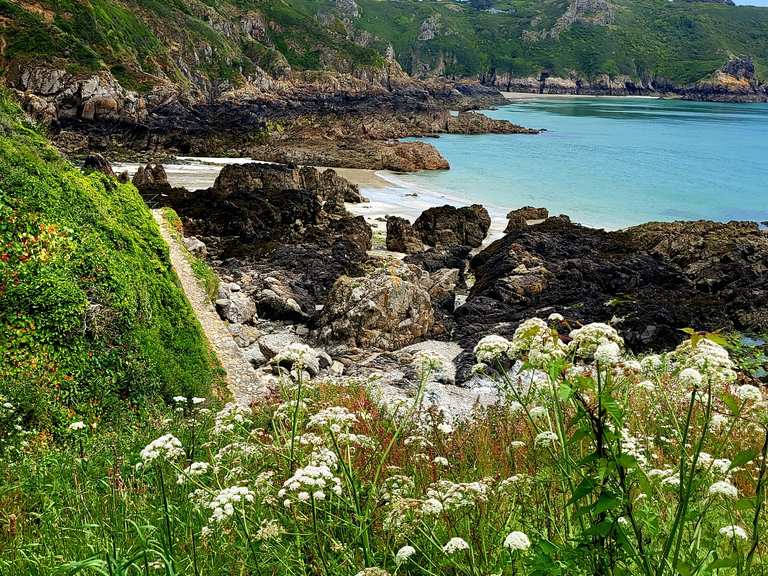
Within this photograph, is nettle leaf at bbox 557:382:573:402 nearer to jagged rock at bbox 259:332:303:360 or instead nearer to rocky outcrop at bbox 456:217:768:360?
jagged rock at bbox 259:332:303:360

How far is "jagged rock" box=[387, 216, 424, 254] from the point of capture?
29000 mm

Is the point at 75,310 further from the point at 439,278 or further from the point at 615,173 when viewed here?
the point at 615,173

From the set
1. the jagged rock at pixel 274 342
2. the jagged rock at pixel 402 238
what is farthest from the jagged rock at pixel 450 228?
the jagged rock at pixel 274 342

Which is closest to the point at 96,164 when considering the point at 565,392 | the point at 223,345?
the point at 223,345

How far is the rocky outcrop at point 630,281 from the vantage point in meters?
19.2

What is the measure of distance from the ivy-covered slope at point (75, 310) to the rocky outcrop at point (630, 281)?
10.0 meters

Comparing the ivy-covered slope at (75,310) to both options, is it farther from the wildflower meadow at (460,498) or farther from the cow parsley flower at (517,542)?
the cow parsley flower at (517,542)

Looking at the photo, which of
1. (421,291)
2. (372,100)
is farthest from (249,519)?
(372,100)

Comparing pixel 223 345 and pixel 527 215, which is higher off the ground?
pixel 527 215

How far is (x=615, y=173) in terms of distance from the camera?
56.9 meters

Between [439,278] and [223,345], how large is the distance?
36.9 feet

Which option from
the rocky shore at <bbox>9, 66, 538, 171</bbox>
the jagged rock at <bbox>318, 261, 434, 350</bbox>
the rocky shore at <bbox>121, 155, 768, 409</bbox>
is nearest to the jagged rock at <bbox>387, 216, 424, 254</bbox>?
the rocky shore at <bbox>121, 155, 768, 409</bbox>

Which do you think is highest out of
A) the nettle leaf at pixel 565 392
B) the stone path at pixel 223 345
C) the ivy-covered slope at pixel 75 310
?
the nettle leaf at pixel 565 392

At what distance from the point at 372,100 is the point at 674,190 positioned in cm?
6353
